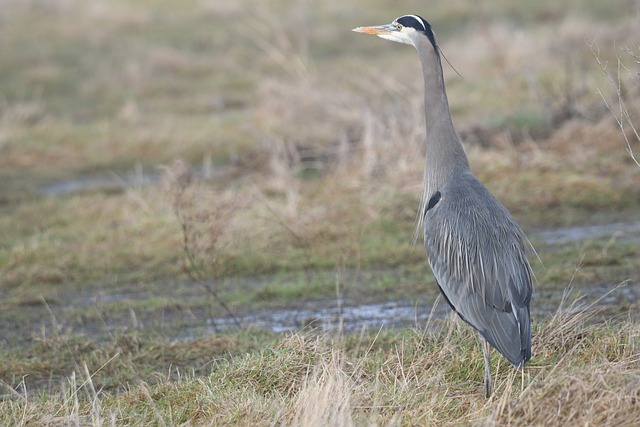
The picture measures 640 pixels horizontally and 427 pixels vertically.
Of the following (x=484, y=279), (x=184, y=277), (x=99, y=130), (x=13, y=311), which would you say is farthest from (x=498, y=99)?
(x=484, y=279)

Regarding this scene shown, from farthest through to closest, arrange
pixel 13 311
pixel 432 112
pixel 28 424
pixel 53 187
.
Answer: pixel 53 187
pixel 13 311
pixel 432 112
pixel 28 424

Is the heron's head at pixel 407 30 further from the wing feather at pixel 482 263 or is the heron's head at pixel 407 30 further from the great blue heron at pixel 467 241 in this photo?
the wing feather at pixel 482 263

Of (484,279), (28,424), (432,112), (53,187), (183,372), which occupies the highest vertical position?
(432,112)

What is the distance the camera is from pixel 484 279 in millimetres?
4531

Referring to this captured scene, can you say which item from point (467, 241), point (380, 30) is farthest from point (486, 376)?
point (380, 30)

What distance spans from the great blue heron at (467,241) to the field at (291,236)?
250 mm

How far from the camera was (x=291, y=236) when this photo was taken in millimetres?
8141

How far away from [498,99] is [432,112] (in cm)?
820

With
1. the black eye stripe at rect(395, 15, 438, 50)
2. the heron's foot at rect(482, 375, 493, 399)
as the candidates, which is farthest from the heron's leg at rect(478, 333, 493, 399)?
the black eye stripe at rect(395, 15, 438, 50)

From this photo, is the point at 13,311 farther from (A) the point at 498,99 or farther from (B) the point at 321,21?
(B) the point at 321,21

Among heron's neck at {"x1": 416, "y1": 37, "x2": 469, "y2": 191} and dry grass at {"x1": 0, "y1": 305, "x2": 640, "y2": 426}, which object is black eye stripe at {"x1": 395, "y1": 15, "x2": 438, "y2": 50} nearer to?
heron's neck at {"x1": 416, "y1": 37, "x2": 469, "y2": 191}

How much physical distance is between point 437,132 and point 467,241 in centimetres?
68

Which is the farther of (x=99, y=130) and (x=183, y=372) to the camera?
(x=99, y=130)

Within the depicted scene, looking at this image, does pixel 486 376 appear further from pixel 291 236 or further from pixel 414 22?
pixel 291 236
